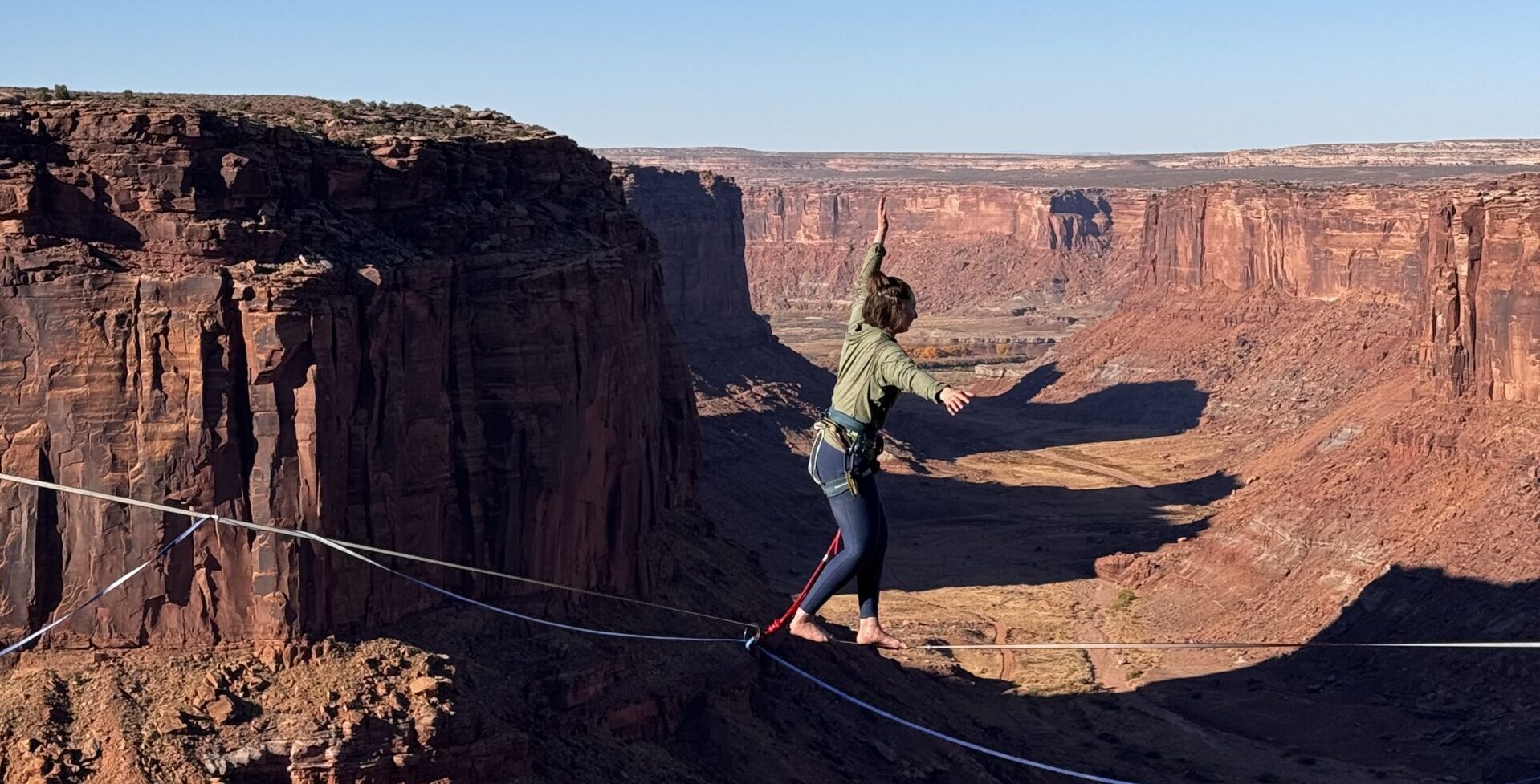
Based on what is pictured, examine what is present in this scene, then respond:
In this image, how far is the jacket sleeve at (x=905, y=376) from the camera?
60.7ft

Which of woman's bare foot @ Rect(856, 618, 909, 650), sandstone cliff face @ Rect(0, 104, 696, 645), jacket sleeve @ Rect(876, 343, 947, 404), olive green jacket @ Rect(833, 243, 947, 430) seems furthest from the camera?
sandstone cliff face @ Rect(0, 104, 696, 645)

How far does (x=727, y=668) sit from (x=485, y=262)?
944 centimetres

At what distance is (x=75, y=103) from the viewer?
36188 millimetres

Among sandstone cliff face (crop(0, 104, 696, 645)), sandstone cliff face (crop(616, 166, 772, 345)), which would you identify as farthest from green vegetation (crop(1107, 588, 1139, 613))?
sandstone cliff face (crop(616, 166, 772, 345))

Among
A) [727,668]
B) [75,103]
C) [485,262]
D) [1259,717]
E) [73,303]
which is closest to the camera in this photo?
[73,303]

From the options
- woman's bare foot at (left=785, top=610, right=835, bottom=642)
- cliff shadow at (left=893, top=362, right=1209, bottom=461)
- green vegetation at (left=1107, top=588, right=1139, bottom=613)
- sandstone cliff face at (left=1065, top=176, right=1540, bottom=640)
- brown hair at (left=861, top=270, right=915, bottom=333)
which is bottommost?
cliff shadow at (left=893, top=362, right=1209, bottom=461)

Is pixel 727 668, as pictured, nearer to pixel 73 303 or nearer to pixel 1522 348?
pixel 73 303

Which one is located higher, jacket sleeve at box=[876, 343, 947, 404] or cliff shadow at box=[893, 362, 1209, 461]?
jacket sleeve at box=[876, 343, 947, 404]

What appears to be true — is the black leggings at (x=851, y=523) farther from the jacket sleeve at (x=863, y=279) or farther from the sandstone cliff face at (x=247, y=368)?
the sandstone cliff face at (x=247, y=368)

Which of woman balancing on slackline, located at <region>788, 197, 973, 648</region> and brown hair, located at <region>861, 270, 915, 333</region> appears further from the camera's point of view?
brown hair, located at <region>861, 270, 915, 333</region>

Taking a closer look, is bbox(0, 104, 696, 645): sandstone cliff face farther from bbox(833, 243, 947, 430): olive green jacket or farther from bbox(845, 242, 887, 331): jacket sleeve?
bbox(833, 243, 947, 430): olive green jacket

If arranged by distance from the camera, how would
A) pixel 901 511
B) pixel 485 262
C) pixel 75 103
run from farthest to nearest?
pixel 901 511 → pixel 485 262 → pixel 75 103

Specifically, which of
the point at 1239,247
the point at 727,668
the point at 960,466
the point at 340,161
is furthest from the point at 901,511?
the point at 340,161

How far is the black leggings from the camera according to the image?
64.8 ft
